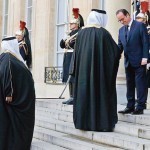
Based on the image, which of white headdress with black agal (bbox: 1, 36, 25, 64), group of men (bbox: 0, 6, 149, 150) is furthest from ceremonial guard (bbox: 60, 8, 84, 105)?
white headdress with black agal (bbox: 1, 36, 25, 64)

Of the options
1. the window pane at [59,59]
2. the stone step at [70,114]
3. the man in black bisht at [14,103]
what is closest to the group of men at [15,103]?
the man in black bisht at [14,103]

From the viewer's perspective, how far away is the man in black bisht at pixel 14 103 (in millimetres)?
6309

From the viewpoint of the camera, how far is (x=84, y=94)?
22.0 feet

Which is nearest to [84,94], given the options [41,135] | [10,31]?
[41,135]

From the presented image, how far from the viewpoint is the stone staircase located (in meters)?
6.11

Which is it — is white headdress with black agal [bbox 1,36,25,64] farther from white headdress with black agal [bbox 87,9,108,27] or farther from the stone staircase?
the stone staircase

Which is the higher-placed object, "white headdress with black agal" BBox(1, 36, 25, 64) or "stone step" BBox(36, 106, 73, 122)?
"white headdress with black agal" BBox(1, 36, 25, 64)

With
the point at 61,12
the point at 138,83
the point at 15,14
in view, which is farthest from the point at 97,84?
the point at 15,14

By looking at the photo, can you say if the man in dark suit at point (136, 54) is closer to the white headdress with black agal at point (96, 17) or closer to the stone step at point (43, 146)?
the white headdress with black agal at point (96, 17)

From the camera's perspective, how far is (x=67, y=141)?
6.84 metres

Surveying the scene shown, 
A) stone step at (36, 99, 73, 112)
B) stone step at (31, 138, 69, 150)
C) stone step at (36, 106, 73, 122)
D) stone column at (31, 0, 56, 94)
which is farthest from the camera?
stone column at (31, 0, 56, 94)

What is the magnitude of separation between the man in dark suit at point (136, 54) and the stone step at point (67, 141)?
1005mm

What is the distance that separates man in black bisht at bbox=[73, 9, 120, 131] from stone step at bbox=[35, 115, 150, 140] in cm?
13

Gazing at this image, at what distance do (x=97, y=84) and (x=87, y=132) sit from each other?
795 mm
